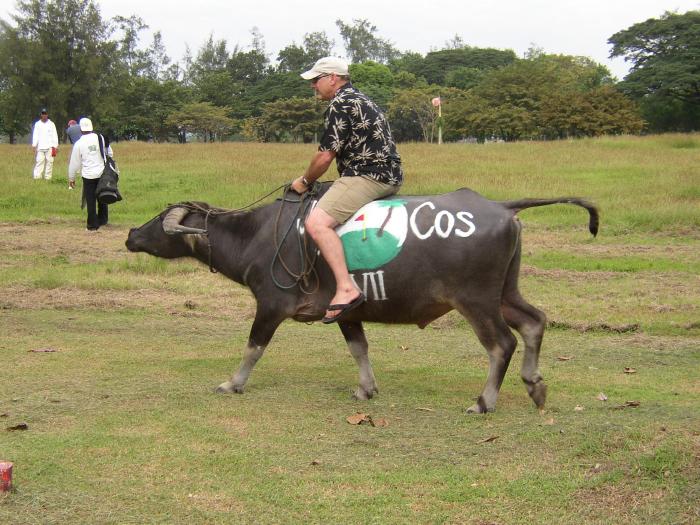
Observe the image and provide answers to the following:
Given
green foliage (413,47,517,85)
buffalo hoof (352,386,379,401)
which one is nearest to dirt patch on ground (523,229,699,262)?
buffalo hoof (352,386,379,401)

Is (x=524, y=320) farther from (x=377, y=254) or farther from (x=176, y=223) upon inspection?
(x=176, y=223)

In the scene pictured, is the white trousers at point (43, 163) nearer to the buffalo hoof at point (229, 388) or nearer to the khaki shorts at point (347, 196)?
→ the buffalo hoof at point (229, 388)

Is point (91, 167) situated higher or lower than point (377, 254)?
Answer: higher

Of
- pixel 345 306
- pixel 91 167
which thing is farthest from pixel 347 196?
pixel 91 167

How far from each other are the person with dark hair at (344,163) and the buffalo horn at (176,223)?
1.18 meters

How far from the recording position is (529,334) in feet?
21.3

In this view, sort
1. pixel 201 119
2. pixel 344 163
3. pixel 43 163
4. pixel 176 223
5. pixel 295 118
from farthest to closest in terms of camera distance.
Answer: pixel 201 119
pixel 295 118
pixel 43 163
pixel 176 223
pixel 344 163

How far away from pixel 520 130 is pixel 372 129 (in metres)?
43.9

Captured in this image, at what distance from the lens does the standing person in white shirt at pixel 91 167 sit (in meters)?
16.2

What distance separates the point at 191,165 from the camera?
2595 centimetres

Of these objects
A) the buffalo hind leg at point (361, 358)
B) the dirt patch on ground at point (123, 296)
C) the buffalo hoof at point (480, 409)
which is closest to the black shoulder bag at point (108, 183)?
the dirt patch on ground at point (123, 296)

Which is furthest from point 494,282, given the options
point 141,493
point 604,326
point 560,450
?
point 604,326

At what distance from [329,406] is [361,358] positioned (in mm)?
511

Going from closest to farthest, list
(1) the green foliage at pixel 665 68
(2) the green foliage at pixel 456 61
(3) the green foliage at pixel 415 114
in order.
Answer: (1) the green foliage at pixel 665 68
(3) the green foliage at pixel 415 114
(2) the green foliage at pixel 456 61
